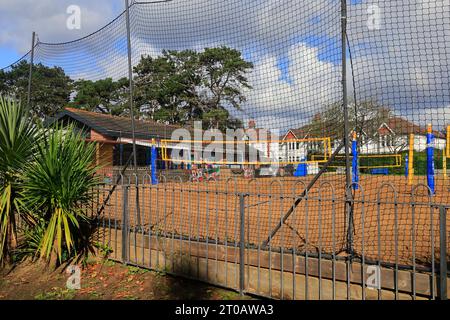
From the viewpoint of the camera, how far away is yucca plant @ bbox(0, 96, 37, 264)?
187 inches

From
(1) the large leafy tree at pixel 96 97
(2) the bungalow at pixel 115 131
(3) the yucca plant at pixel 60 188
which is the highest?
(1) the large leafy tree at pixel 96 97

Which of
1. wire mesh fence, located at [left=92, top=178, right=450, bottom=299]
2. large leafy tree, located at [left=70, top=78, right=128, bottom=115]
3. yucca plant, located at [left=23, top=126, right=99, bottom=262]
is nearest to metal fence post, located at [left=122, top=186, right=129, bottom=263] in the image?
wire mesh fence, located at [left=92, top=178, right=450, bottom=299]

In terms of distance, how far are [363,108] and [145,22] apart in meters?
3.45

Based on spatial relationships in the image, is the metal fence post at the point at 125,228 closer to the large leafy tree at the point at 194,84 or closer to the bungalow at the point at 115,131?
the bungalow at the point at 115,131

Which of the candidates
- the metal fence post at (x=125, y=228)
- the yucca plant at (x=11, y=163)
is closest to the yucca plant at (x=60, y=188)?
the yucca plant at (x=11, y=163)

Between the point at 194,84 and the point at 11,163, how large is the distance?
11.3 feet

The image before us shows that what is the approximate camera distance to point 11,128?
15.9 ft

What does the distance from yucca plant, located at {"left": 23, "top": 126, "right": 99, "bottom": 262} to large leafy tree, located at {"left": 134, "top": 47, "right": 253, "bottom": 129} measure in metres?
2.12

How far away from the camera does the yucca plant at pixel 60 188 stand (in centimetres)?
452

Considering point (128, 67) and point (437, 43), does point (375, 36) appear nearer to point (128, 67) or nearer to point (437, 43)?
point (437, 43)

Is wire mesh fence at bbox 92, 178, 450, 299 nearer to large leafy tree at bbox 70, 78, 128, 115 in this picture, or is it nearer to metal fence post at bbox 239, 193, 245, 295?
metal fence post at bbox 239, 193, 245, 295

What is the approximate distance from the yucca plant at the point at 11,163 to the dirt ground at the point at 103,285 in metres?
0.46

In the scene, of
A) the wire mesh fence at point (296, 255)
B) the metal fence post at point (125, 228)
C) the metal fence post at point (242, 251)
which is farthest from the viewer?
the metal fence post at point (125, 228)
